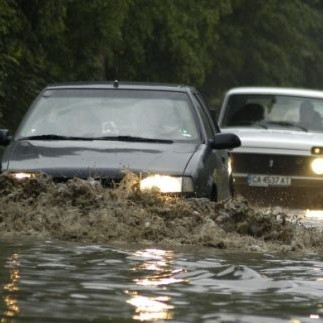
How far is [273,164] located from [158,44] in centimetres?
1326

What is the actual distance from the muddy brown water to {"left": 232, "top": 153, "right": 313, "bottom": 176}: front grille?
21.5 ft

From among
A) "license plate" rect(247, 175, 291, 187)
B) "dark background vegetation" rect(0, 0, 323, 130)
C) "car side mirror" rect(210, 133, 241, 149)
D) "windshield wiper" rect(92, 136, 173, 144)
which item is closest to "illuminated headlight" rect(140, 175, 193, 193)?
"windshield wiper" rect(92, 136, 173, 144)

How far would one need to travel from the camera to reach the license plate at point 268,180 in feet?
60.5

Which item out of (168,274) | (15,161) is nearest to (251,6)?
(15,161)

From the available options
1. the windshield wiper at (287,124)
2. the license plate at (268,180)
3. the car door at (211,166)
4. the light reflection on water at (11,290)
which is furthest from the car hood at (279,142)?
the light reflection on water at (11,290)

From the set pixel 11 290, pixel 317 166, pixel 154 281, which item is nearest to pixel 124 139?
pixel 154 281

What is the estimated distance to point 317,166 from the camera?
18297 millimetres

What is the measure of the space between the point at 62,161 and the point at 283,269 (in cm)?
274

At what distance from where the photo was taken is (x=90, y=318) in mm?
6828

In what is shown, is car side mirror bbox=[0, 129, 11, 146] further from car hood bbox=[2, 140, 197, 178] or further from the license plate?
the license plate

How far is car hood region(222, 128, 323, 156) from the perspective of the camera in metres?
18.3

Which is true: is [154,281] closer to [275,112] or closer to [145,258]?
[145,258]

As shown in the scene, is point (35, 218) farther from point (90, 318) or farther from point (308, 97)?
point (308, 97)

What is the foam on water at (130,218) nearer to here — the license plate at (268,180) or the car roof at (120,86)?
the car roof at (120,86)
